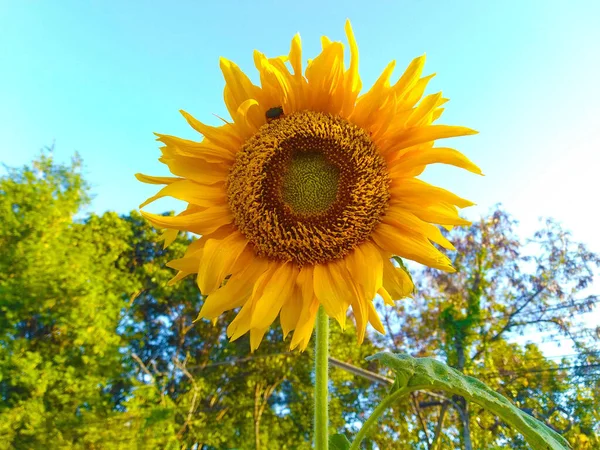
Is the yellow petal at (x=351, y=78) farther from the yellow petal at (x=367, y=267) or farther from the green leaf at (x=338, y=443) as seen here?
the green leaf at (x=338, y=443)

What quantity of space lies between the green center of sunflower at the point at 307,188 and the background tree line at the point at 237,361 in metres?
10.5

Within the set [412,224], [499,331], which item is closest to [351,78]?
[412,224]

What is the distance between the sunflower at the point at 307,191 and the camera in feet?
4.13

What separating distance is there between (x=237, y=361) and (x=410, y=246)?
13384 mm

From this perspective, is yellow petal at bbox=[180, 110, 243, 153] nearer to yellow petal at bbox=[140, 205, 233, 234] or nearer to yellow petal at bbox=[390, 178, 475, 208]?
yellow petal at bbox=[140, 205, 233, 234]

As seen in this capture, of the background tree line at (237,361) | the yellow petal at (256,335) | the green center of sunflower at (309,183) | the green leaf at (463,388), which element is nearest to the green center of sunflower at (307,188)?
the green center of sunflower at (309,183)

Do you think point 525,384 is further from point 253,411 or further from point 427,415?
point 253,411

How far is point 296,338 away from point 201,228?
1.33 ft

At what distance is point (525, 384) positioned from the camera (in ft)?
38.7

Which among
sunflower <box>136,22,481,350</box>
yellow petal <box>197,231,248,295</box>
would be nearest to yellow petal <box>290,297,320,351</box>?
sunflower <box>136,22,481,350</box>

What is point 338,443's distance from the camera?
1400 mm

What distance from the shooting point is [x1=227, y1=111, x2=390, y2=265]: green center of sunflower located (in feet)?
4.36

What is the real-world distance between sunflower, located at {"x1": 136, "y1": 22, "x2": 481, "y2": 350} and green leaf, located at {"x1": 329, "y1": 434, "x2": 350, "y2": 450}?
34 cm

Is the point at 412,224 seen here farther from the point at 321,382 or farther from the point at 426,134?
the point at 321,382
